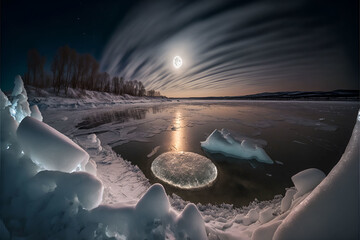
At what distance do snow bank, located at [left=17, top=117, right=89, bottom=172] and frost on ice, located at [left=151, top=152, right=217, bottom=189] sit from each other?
7.23 feet

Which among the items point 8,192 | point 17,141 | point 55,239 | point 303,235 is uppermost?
point 17,141

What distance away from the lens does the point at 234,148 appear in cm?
478

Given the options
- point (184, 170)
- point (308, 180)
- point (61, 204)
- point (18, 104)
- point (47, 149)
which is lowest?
point (184, 170)

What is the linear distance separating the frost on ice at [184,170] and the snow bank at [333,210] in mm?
2105

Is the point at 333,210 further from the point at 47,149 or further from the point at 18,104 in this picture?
the point at 18,104

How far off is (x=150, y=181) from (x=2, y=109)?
9.40 ft

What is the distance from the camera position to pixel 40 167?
5.06 ft

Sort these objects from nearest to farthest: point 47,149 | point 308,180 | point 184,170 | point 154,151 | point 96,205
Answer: point 96,205 < point 47,149 < point 308,180 < point 184,170 < point 154,151

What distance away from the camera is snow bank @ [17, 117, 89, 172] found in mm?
1492

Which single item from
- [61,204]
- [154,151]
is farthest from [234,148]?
[61,204]

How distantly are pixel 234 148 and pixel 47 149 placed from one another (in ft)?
16.6

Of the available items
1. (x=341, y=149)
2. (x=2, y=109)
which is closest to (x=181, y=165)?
(x=2, y=109)

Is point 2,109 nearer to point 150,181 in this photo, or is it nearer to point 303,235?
point 150,181

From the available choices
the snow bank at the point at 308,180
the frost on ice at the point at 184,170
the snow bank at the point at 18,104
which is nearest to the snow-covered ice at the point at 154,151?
the frost on ice at the point at 184,170
